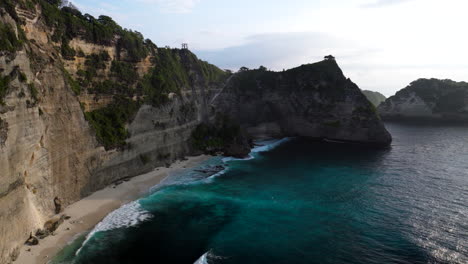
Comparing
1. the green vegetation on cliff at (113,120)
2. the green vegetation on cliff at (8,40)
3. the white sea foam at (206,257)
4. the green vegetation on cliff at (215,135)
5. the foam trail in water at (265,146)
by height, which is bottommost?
the white sea foam at (206,257)

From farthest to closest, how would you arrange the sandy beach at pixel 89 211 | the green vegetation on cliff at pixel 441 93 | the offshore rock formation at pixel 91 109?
the green vegetation on cliff at pixel 441 93 < the offshore rock formation at pixel 91 109 < the sandy beach at pixel 89 211

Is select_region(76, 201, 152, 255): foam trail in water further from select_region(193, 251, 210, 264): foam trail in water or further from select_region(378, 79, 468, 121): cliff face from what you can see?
select_region(378, 79, 468, 121): cliff face

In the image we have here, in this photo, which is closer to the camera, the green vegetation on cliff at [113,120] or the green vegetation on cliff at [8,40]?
the green vegetation on cliff at [8,40]

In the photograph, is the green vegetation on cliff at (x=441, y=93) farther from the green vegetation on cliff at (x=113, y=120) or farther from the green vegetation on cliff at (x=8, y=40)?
the green vegetation on cliff at (x=8, y=40)

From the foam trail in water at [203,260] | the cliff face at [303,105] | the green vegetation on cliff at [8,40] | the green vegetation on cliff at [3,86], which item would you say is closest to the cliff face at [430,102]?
the cliff face at [303,105]

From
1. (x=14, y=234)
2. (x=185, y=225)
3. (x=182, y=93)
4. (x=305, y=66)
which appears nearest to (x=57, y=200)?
(x=14, y=234)

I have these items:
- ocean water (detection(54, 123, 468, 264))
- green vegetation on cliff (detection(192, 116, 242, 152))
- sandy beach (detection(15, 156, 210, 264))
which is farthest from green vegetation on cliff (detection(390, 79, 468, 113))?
sandy beach (detection(15, 156, 210, 264))

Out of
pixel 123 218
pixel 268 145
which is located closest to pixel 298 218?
pixel 123 218
